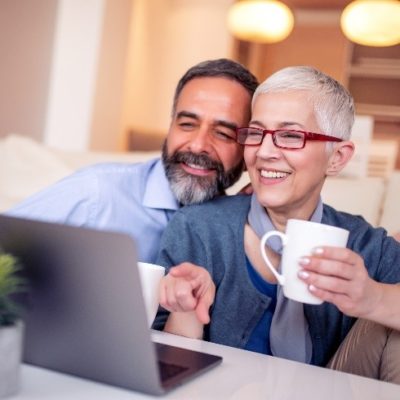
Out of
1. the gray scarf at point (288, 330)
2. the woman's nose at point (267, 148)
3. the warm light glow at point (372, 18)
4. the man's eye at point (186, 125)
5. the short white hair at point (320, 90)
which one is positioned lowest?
the gray scarf at point (288, 330)

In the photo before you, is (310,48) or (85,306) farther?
(310,48)

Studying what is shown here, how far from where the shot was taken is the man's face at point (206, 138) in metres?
1.53

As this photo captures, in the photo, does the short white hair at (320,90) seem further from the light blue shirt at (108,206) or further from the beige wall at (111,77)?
the beige wall at (111,77)

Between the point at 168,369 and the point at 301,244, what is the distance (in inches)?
9.7

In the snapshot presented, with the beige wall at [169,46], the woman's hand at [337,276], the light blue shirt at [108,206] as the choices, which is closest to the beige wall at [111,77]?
the beige wall at [169,46]

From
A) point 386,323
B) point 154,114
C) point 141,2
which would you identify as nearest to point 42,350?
point 386,323

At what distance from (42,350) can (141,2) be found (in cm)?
456

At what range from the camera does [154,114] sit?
5.66 meters

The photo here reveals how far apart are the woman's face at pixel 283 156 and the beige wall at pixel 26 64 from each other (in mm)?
3073

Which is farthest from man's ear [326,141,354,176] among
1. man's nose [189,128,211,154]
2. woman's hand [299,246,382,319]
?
woman's hand [299,246,382,319]

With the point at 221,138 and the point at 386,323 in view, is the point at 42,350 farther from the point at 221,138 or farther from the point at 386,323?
the point at 221,138

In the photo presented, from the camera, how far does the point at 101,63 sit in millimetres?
4242

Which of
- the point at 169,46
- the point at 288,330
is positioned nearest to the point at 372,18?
the point at 169,46

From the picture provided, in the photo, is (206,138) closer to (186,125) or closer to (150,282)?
(186,125)
